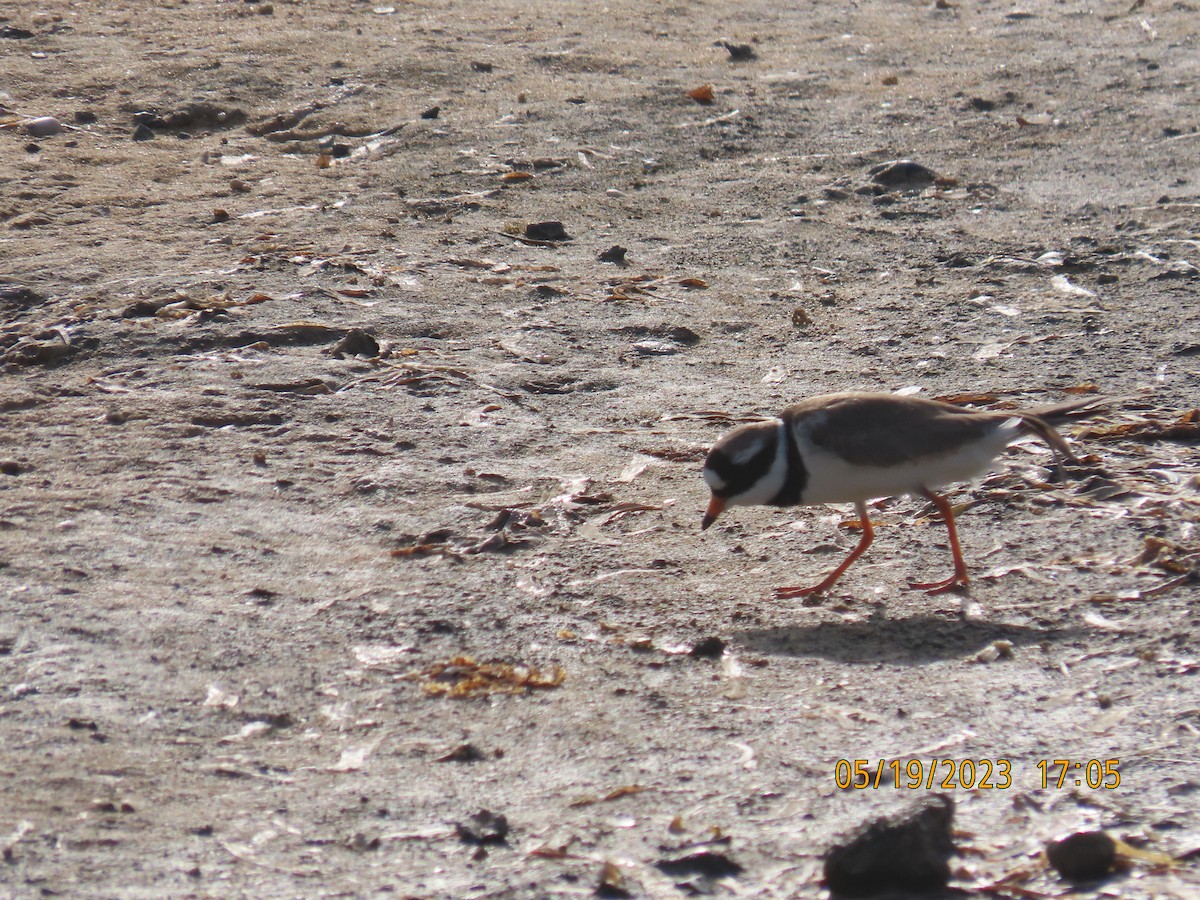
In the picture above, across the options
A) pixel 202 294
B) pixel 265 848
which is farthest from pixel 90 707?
pixel 202 294

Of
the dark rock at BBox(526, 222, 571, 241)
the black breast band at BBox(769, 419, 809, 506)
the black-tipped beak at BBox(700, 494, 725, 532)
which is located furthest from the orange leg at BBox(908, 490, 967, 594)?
the dark rock at BBox(526, 222, 571, 241)

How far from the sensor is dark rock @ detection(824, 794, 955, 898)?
338 centimetres

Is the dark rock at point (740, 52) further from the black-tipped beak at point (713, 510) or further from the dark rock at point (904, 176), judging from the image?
the black-tipped beak at point (713, 510)

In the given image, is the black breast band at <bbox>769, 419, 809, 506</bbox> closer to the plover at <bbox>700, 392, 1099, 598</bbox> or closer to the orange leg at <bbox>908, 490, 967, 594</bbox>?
the plover at <bbox>700, 392, 1099, 598</bbox>

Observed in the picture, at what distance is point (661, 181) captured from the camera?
1002 centimetres

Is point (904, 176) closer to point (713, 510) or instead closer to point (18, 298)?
point (713, 510)

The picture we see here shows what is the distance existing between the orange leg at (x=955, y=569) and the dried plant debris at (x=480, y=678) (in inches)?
57.2

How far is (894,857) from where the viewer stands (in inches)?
133

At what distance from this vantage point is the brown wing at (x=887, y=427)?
5277 mm

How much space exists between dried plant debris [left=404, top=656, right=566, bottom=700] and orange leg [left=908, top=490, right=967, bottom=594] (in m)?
1.45

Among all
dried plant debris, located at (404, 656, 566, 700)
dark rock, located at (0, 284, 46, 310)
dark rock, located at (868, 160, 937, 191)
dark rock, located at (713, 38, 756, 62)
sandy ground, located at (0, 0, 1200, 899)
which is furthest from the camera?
dark rock, located at (713, 38, 756, 62)

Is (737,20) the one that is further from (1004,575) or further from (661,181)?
(1004,575)

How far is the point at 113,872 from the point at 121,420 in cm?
320

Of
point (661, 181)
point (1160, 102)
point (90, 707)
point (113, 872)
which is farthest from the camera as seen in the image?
point (1160, 102)
